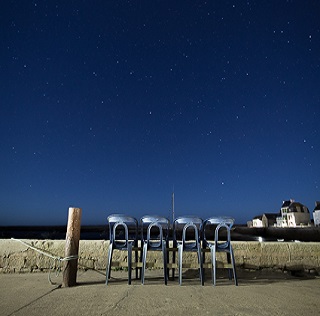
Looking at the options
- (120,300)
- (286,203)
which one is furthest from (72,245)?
(286,203)

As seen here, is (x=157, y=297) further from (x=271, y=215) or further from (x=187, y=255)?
(x=271, y=215)

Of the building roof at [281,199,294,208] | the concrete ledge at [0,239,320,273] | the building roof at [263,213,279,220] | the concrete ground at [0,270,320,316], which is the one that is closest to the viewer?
the concrete ground at [0,270,320,316]

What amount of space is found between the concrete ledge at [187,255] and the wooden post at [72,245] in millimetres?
940

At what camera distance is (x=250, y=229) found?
3300 cm

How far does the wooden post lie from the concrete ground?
0.12 meters

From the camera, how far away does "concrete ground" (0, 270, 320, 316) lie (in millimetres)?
2168

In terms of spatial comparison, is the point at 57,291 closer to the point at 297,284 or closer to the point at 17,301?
the point at 17,301

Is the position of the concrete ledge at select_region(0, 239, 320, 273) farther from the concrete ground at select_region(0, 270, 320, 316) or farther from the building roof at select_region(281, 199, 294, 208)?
the building roof at select_region(281, 199, 294, 208)

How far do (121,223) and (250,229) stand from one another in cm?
3321

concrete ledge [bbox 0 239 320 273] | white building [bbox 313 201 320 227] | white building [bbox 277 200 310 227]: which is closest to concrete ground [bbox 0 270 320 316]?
concrete ledge [bbox 0 239 320 273]

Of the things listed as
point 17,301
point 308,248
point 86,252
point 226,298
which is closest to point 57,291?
point 17,301

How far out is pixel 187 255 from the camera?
4.18 m

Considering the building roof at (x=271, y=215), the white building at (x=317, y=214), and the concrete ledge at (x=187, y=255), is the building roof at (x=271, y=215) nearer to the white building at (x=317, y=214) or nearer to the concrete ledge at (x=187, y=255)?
the white building at (x=317, y=214)

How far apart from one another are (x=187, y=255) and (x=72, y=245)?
189 cm
